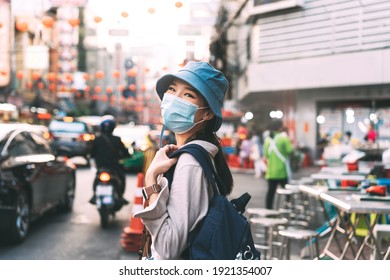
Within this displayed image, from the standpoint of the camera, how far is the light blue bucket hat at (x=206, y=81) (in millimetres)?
2338

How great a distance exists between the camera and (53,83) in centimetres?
3834

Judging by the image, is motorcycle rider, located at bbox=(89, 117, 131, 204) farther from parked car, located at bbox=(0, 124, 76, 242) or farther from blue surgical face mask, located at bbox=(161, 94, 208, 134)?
blue surgical face mask, located at bbox=(161, 94, 208, 134)

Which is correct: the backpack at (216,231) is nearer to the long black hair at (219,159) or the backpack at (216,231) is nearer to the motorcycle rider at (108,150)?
the long black hair at (219,159)

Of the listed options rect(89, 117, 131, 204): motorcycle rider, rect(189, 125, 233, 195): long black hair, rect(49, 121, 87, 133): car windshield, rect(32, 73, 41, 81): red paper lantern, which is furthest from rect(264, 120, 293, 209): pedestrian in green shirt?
rect(32, 73, 41, 81): red paper lantern

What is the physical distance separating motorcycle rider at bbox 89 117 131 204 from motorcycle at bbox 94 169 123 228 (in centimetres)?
11

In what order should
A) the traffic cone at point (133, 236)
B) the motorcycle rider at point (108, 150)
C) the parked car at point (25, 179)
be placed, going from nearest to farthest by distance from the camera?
the traffic cone at point (133, 236) → the parked car at point (25, 179) → the motorcycle rider at point (108, 150)

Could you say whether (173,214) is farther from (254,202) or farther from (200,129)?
(254,202)

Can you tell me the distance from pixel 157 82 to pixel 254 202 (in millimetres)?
8265

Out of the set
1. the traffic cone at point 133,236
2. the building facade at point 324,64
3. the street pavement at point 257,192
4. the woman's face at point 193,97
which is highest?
the building facade at point 324,64

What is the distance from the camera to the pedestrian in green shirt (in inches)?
343

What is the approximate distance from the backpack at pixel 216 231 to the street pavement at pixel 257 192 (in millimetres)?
1754

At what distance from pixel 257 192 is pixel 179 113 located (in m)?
10.1

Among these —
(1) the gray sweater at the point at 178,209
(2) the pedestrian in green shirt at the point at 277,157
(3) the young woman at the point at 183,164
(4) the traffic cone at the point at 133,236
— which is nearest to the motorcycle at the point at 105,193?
(4) the traffic cone at the point at 133,236

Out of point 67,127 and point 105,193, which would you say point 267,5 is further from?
point 67,127
